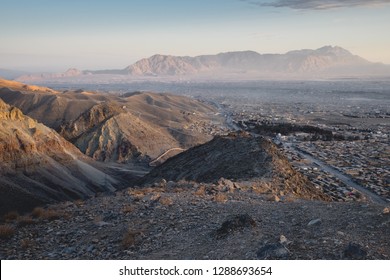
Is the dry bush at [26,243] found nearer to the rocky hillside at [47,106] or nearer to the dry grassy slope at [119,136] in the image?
the dry grassy slope at [119,136]

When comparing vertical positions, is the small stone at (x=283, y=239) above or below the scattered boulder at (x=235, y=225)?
above

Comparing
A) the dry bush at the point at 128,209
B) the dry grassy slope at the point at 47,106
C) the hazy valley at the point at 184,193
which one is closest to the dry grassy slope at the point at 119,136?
the hazy valley at the point at 184,193

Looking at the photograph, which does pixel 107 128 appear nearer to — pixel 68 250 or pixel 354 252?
pixel 68 250

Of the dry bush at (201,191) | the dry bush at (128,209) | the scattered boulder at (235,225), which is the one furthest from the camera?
the dry bush at (201,191)

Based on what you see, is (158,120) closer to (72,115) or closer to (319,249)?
(72,115)

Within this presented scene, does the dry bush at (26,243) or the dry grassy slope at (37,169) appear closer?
the dry bush at (26,243)

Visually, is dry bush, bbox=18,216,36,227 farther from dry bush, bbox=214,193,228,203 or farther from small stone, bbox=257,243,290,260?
small stone, bbox=257,243,290,260
